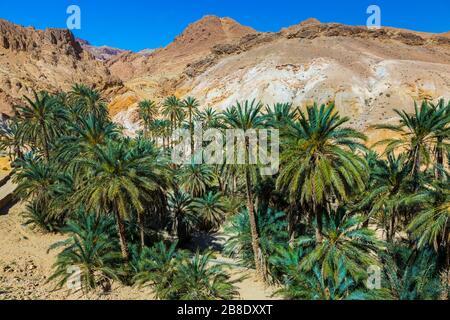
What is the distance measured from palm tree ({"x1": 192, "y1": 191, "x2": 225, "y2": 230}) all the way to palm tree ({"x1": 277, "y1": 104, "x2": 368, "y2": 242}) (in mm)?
13198

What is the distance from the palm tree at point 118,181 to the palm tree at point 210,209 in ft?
31.3

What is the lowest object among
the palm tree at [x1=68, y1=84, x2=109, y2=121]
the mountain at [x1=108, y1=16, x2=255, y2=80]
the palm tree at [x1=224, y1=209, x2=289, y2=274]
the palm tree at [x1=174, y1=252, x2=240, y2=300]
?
the palm tree at [x1=174, y1=252, x2=240, y2=300]

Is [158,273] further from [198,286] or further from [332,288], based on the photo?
[332,288]

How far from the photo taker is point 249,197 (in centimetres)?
2392

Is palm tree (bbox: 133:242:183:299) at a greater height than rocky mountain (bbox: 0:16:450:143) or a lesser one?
lesser

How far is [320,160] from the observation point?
19.7m

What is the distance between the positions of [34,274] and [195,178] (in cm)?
1625

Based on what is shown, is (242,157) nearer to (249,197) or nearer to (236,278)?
(249,197)

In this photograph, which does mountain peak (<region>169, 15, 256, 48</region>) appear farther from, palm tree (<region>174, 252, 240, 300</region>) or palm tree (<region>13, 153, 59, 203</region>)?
palm tree (<region>174, 252, 240, 300</region>)

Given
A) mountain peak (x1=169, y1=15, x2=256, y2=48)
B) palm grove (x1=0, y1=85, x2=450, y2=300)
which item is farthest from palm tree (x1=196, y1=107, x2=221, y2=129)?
mountain peak (x1=169, y1=15, x2=256, y2=48)

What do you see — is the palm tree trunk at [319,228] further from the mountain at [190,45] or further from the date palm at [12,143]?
the mountain at [190,45]

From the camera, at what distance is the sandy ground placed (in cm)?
2173

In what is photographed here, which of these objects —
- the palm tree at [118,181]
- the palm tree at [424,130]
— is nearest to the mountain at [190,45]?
the palm tree at [118,181]
